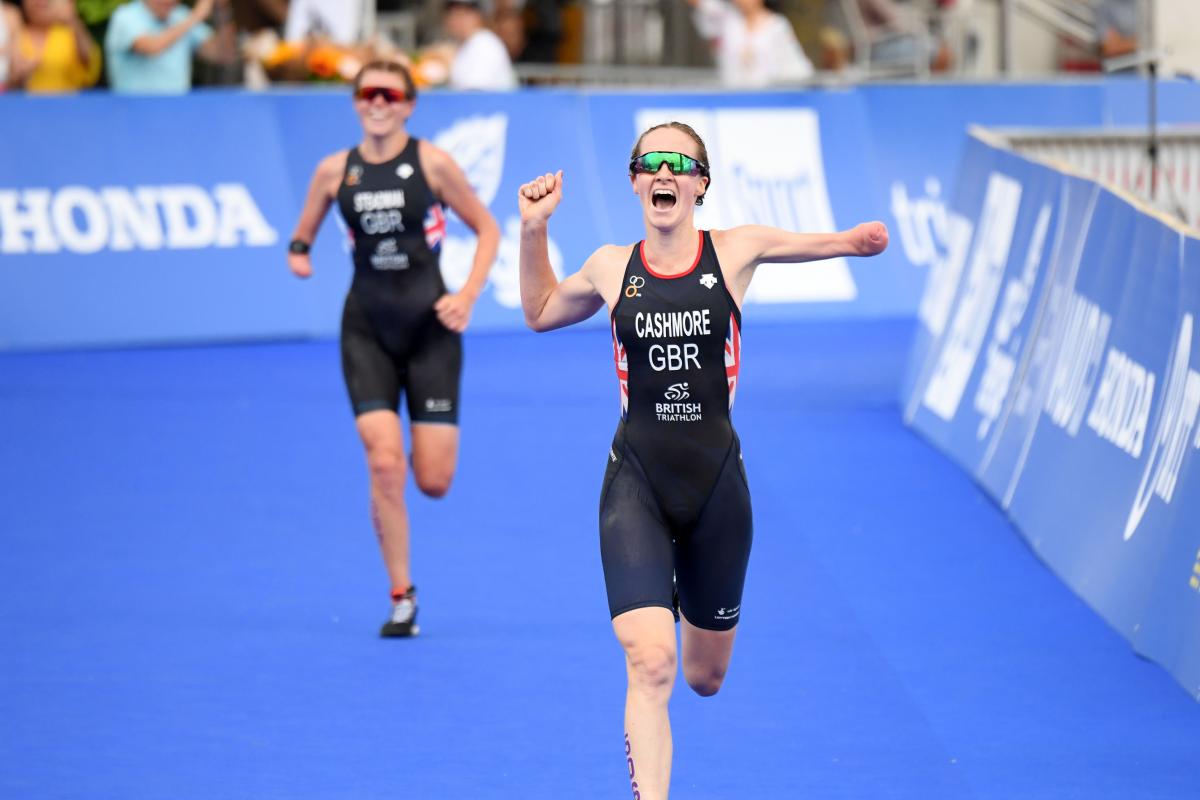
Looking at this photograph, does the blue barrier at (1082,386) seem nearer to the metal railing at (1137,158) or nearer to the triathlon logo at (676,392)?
the metal railing at (1137,158)

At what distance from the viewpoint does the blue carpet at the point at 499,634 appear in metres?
6.75

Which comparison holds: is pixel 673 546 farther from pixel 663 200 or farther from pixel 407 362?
pixel 407 362

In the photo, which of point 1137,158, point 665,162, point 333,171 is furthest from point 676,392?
point 1137,158

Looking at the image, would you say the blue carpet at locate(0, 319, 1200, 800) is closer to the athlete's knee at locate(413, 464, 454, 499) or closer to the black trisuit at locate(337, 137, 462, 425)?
the athlete's knee at locate(413, 464, 454, 499)

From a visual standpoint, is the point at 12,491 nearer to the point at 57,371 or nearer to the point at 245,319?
the point at 57,371

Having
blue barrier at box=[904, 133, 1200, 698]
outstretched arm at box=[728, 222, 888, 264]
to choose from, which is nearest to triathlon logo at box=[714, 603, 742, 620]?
outstretched arm at box=[728, 222, 888, 264]

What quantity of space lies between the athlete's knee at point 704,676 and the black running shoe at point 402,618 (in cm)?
232

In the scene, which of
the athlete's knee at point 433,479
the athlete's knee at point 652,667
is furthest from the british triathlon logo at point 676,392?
the athlete's knee at point 433,479

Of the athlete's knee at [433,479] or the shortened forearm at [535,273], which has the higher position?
the shortened forearm at [535,273]

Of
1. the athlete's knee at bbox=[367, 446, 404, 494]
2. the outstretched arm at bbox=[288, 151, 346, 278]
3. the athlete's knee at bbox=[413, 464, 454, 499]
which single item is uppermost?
the outstretched arm at bbox=[288, 151, 346, 278]

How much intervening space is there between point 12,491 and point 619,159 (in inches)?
309

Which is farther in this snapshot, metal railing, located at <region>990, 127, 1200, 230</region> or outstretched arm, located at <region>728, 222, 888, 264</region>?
A: metal railing, located at <region>990, 127, 1200, 230</region>

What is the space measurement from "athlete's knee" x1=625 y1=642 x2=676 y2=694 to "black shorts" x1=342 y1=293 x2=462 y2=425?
3.36 metres

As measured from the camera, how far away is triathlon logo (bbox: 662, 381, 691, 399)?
591 cm
